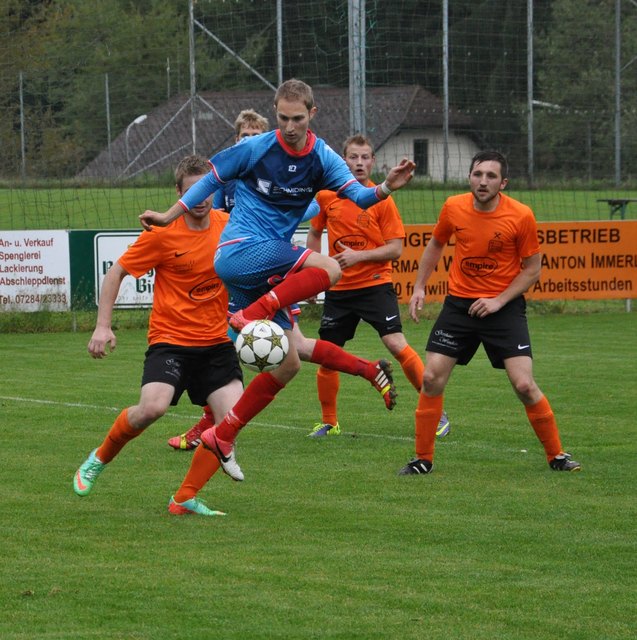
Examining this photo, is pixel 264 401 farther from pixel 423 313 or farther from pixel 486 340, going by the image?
pixel 423 313

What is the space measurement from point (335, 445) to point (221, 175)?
2997 mm

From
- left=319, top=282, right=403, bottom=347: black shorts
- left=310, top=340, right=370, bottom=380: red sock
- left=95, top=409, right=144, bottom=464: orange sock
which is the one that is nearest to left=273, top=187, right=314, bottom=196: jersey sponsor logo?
left=95, top=409, right=144, bottom=464: orange sock

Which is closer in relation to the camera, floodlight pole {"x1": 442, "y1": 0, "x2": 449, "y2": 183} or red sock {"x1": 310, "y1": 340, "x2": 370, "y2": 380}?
red sock {"x1": 310, "y1": 340, "x2": 370, "y2": 380}

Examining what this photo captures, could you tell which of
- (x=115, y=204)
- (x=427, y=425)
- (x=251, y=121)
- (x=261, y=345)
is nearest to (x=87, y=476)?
(x=261, y=345)

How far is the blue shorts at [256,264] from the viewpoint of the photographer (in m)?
6.75

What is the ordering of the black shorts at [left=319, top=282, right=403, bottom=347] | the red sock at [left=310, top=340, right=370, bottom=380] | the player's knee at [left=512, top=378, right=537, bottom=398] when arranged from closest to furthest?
the player's knee at [left=512, top=378, right=537, bottom=398] < the red sock at [left=310, top=340, right=370, bottom=380] < the black shorts at [left=319, top=282, right=403, bottom=347]

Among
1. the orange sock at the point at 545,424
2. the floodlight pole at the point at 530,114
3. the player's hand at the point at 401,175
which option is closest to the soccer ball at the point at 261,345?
the player's hand at the point at 401,175

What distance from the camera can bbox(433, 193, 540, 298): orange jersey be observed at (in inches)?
314

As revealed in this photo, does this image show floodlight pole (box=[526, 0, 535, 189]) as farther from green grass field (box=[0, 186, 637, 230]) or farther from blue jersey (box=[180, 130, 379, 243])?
blue jersey (box=[180, 130, 379, 243])

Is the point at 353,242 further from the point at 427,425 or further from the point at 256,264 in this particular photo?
the point at 256,264

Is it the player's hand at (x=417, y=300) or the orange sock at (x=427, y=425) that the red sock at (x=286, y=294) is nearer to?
the orange sock at (x=427, y=425)

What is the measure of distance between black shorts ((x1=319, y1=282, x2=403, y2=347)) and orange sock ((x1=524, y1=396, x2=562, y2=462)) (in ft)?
6.40

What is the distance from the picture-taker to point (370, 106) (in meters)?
22.1

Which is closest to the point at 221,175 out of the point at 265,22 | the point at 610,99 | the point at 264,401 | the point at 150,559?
the point at 264,401
